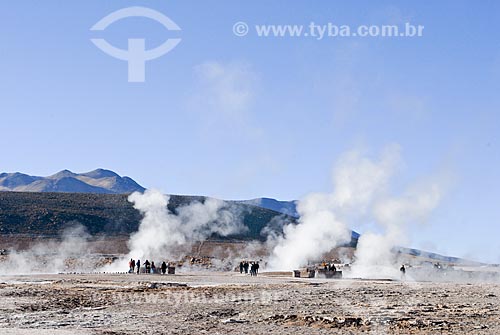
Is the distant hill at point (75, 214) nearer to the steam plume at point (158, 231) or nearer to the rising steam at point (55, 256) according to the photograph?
Result: the rising steam at point (55, 256)

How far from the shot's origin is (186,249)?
376ft

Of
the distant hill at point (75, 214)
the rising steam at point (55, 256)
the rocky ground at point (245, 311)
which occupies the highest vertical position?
the distant hill at point (75, 214)

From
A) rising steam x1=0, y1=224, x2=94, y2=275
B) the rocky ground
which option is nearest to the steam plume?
rising steam x1=0, y1=224, x2=94, y2=275

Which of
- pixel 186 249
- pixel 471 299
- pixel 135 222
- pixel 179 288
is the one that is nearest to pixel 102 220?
pixel 135 222

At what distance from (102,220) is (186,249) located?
31.3 metres

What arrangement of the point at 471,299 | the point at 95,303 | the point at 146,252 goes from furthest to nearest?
the point at 146,252 → the point at 471,299 → the point at 95,303

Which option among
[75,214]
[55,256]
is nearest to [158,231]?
[55,256]

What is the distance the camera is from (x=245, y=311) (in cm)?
2700

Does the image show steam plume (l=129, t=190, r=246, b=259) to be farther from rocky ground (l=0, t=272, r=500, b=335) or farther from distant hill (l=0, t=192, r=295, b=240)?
rocky ground (l=0, t=272, r=500, b=335)

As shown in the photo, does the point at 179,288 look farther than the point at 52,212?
No

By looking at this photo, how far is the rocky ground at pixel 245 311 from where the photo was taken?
22.2 m

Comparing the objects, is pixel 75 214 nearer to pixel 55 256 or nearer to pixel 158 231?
pixel 55 256

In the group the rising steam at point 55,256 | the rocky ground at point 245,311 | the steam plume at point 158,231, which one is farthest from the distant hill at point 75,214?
the rocky ground at point 245,311

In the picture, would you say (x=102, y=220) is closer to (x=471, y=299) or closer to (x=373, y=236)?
(x=373, y=236)
